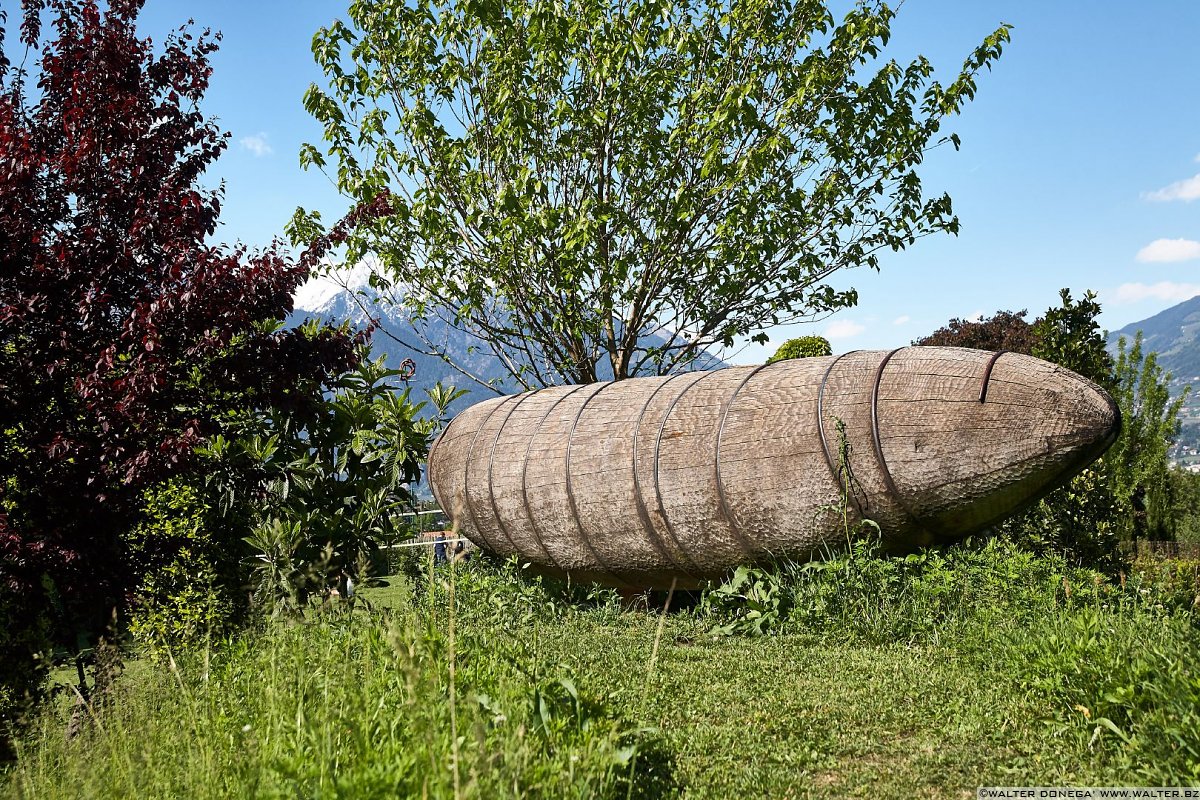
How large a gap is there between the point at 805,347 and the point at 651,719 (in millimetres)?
10866

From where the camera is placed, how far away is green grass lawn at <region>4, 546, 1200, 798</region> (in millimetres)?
2750

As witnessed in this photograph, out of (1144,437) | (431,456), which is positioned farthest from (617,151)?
(1144,437)

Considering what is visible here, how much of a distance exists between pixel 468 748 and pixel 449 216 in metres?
8.79

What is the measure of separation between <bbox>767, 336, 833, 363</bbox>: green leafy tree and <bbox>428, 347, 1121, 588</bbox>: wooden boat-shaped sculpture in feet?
23.4

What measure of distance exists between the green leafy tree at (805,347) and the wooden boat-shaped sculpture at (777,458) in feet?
23.4

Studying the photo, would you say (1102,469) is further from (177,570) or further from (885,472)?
(177,570)

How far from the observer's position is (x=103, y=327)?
5859 mm

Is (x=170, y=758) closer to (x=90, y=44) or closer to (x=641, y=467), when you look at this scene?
(x=641, y=467)

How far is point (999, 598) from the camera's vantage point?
5.13m

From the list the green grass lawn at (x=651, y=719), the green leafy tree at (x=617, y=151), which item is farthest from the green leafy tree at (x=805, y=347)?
the green grass lawn at (x=651, y=719)

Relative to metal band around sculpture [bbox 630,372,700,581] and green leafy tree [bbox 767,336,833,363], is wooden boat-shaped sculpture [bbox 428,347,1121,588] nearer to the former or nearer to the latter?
metal band around sculpture [bbox 630,372,700,581]

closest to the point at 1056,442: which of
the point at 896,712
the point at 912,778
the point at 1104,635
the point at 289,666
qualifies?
the point at 1104,635

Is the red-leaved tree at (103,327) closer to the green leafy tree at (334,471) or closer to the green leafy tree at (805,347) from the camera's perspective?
the green leafy tree at (334,471)

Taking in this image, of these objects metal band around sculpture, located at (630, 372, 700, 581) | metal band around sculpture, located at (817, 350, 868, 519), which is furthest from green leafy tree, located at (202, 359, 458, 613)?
metal band around sculpture, located at (817, 350, 868, 519)
